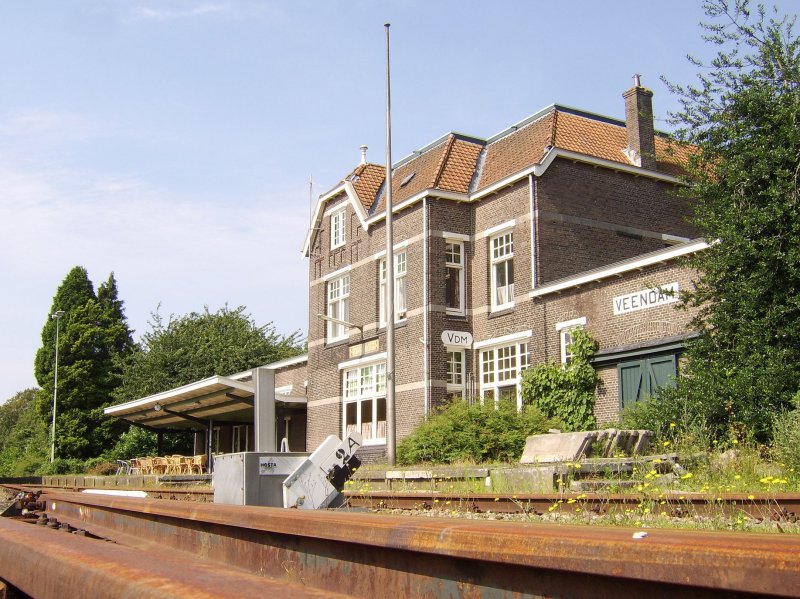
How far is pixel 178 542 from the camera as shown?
18.2 feet

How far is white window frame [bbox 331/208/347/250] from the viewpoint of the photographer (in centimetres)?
3093

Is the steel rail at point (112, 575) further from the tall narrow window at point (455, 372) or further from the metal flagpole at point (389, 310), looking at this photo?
the tall narrow window at point (455, 372)

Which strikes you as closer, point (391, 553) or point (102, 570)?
point (102, 570)

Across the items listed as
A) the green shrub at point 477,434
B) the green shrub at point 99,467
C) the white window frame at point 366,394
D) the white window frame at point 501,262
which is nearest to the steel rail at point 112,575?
the green shrub at point 477,434

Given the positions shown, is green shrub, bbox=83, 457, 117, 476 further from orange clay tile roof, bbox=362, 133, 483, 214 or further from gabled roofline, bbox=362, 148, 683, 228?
gabled roofline, bbox=362, 148, 683, 228

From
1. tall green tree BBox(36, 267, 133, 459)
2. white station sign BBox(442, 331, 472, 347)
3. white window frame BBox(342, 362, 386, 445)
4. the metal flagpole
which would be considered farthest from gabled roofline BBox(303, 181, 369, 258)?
tall green tree BBox(36, 267, 133, 459)

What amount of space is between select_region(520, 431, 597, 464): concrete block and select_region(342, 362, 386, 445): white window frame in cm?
1100

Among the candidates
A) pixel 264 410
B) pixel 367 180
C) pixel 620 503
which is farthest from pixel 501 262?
pixel 620 503

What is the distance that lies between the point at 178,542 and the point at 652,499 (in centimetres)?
460

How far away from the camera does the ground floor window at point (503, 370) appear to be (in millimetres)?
24188

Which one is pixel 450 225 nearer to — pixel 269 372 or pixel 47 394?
pixel 269 372

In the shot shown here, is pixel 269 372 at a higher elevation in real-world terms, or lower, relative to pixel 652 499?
higher

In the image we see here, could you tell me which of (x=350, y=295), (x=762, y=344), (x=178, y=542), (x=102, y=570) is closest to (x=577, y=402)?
(x=762, y=344)

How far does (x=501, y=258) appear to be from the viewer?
84.5 feet
